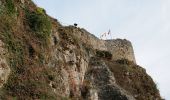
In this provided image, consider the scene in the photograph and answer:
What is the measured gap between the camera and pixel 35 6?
32.6 meters

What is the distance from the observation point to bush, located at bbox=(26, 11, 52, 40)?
98.9 ft

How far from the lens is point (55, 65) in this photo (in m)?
30.5

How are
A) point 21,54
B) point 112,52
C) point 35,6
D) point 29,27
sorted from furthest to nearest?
point 112,52 → point 35,6 → point 29,27 → point 21,54

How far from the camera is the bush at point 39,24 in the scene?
30156 millimetres

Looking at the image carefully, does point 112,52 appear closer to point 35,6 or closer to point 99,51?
point 99,51

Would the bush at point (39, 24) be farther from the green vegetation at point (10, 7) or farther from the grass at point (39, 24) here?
the green vegetation at point (10, 7)

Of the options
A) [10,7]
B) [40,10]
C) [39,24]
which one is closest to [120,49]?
[40,10]

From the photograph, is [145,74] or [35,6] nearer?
[35,6]

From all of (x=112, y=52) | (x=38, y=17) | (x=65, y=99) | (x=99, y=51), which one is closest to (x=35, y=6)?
(x=38, y=17)

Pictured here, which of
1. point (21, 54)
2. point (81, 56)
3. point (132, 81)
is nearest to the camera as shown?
point (21, 54)

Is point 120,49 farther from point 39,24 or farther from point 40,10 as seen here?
point 39,24

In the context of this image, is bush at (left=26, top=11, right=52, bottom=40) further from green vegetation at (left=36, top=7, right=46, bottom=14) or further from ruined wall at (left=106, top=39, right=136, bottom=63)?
ruined wall at (left=106, top=39, right=136, bottom=63)

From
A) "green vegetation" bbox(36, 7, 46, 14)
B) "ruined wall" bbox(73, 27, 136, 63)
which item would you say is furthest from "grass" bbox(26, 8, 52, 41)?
"ruined wall" bbox(73, 27, 136, 63)

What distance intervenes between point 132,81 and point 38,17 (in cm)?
1103
